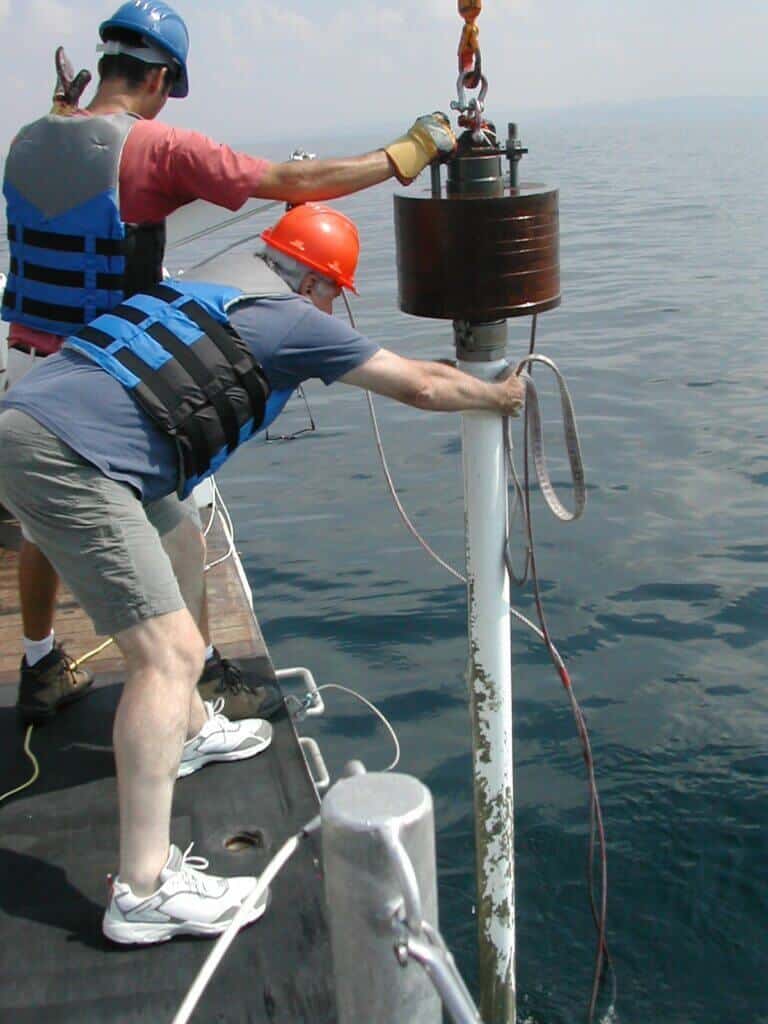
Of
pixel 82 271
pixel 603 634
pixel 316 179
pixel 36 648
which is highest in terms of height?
pixel 316 179

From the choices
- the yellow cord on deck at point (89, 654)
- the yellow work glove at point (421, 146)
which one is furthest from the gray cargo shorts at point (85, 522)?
the yellow cord on deck at point (89, 654)

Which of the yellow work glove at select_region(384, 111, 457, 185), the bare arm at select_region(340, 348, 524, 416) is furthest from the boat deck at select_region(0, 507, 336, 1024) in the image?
the yellow work glove at select_region(384, 111, 457, 185)

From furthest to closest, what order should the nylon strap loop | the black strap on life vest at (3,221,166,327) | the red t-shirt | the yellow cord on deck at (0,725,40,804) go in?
the yellow cord on deck at (0,725,40,804), the black strap on life vest at (3,221,166,327), the red t-shirt, the nylon strap loop

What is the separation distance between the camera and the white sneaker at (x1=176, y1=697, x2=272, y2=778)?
3816 millimetres

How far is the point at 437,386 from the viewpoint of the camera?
302 cm

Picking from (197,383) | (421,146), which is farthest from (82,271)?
(421,146)

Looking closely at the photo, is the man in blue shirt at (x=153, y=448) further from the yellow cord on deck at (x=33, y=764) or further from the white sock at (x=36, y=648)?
the white sock at (x=36, y=648)

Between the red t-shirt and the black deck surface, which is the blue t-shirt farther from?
the black deck surface

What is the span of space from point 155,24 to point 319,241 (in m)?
0.94

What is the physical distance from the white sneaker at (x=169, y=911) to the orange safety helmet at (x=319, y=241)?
1.66 metres

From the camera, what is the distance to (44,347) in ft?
12.6

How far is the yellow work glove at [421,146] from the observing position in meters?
3.09

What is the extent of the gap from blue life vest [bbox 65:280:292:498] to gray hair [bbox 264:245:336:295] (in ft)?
0.66

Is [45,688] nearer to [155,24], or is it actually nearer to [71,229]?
[71,229]
